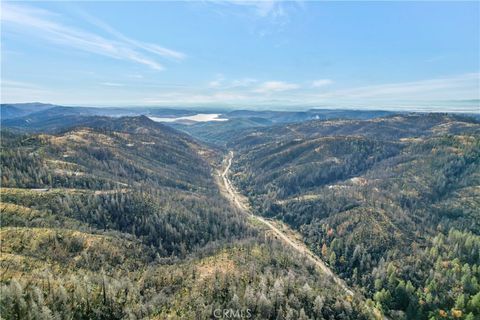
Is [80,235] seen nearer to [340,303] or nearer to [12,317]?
[12,317]

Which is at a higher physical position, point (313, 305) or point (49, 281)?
point (49, 281)

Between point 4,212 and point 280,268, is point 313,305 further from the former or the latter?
point 4,212

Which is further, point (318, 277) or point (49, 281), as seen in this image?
point (318, 277)

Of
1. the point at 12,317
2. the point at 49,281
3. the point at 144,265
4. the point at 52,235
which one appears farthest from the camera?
the point at 144,265

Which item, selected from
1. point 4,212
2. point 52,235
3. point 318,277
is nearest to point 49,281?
point 52,235

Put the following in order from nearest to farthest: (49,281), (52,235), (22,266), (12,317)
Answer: (12,317)
(49,281)
(22,266)
(52,235)

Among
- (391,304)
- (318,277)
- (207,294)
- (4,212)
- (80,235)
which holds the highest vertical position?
(4,212)

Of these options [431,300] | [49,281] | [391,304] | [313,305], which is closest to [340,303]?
[313,305]

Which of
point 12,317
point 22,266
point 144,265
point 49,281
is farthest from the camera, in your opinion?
point 144,265

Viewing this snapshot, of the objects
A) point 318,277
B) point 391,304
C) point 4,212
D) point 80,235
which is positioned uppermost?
point 4,212
